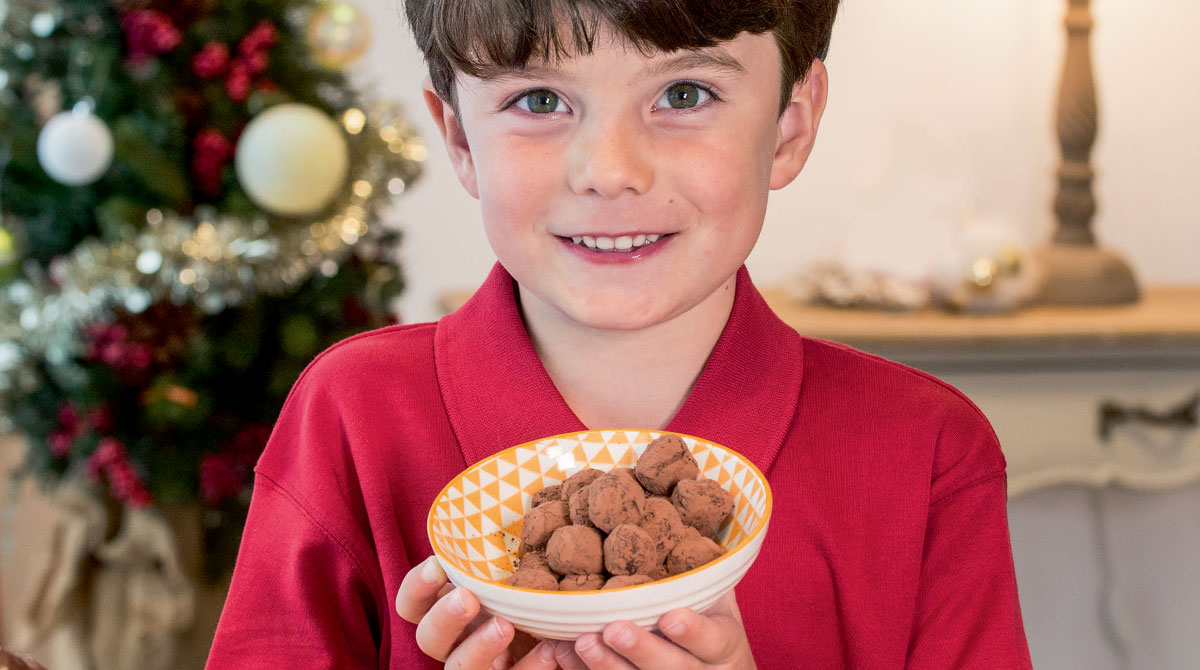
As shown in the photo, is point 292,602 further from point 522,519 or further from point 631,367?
point 631,367

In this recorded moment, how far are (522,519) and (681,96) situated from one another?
13.7 inches

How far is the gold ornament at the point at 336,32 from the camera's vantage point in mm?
1892

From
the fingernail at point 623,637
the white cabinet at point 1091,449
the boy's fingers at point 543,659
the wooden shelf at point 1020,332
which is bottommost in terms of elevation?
the white cabinet at point 1091,449

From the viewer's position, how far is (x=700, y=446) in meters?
0.80

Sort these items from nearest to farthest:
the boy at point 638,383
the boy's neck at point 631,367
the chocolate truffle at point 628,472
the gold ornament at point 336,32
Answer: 1. the chocolate truffle at point 628,472
2. the boy at point 638,383
3. the boy's neck at point 631,367
4. the gold ornament at point 336,32

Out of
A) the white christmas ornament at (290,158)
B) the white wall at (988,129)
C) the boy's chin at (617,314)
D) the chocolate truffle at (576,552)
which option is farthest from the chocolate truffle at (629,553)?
the white wall at (988,129)

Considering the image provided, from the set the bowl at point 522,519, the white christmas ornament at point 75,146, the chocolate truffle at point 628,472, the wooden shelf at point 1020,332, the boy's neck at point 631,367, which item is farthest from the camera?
the wooden shelf at point 1020,332

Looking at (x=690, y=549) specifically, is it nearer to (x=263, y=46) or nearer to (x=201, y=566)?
(x=263, y=46)

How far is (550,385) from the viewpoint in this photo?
0.96 m

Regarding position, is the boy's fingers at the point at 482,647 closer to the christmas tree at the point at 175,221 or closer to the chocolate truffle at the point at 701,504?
the chocolate truffle at the point at 701,504

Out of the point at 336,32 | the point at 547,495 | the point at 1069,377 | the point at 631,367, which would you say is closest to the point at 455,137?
the point at 631,367

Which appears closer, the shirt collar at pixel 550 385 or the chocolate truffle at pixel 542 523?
the chocolate truffle at pixel 542 523

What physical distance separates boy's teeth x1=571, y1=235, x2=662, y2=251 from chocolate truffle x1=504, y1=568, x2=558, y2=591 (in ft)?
0.99

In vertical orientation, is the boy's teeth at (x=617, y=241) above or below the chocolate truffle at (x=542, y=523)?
above
